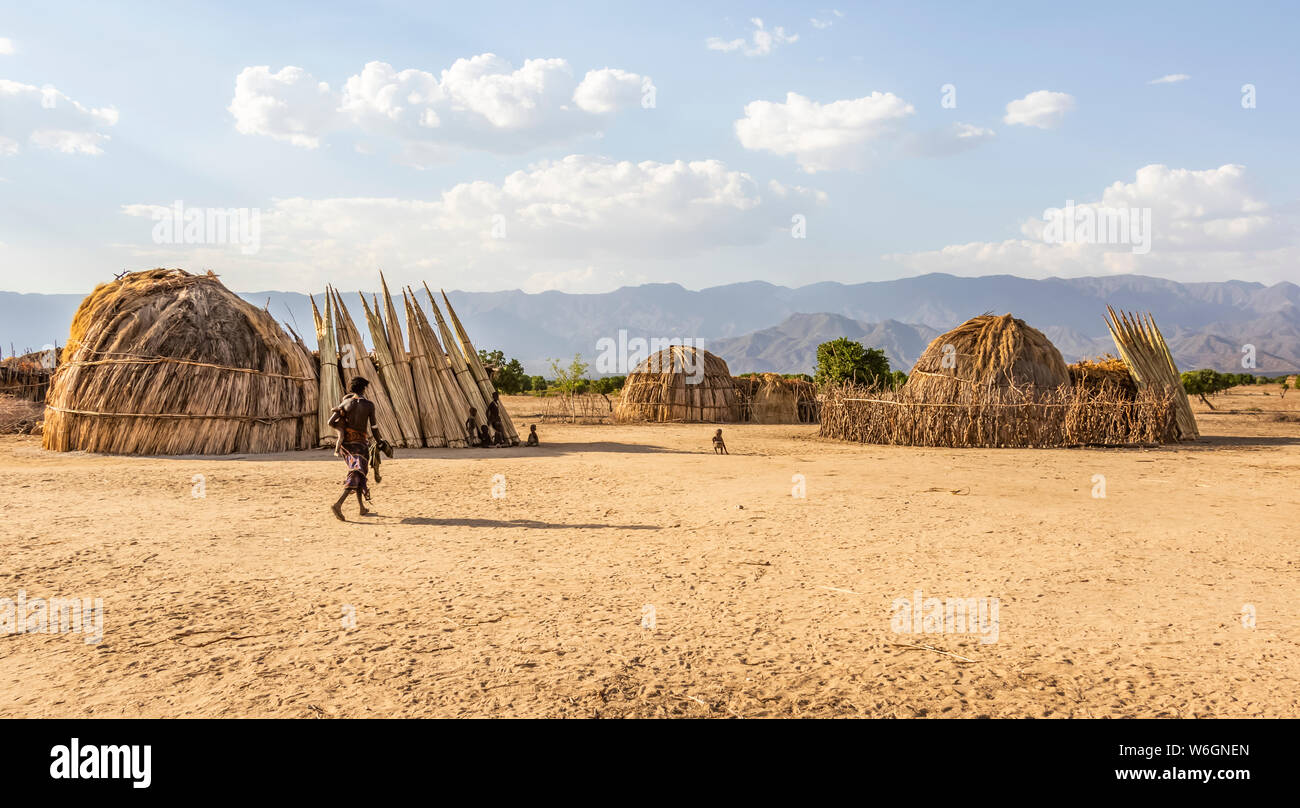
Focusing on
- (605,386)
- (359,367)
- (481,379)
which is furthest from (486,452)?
(605,386)

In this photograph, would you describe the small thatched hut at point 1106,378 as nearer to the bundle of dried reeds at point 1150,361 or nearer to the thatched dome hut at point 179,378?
the bundle of dried reeds at point 1150,361

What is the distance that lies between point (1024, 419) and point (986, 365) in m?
2.20

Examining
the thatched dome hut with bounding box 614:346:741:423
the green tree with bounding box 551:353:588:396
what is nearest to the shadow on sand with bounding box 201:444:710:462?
the thatched dome hut with bounding box 614:346:741:423

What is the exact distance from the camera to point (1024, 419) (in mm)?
16125

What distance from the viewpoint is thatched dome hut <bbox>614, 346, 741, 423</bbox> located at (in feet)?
84.7

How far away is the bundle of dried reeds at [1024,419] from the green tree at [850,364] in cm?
835

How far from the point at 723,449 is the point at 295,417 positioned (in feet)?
27.7

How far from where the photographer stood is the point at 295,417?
1444cm

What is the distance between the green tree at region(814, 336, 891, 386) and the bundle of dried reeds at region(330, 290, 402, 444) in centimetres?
1588

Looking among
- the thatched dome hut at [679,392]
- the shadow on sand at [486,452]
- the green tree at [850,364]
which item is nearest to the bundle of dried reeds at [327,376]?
the shadow on sand at [486,452]

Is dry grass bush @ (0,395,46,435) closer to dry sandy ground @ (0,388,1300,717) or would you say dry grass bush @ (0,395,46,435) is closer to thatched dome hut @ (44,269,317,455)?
thatched dome hut @ (44,269,317,455)

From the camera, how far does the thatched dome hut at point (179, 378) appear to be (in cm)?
1313
